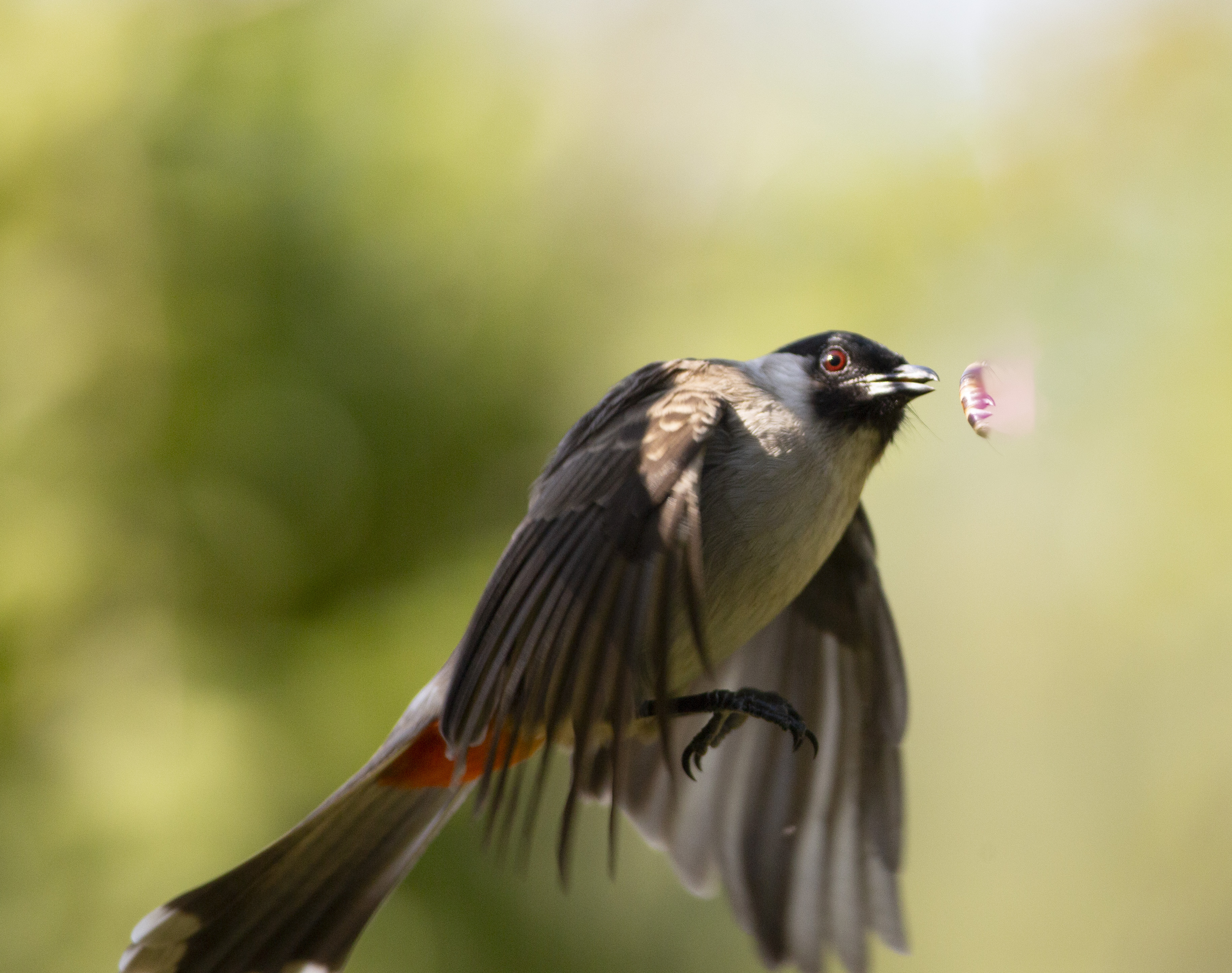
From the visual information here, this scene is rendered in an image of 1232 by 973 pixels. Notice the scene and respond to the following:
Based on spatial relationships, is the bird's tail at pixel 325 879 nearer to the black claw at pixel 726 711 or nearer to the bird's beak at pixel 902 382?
the black claw at pixel 726 711

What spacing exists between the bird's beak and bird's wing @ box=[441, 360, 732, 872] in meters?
0.45

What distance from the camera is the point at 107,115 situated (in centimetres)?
535

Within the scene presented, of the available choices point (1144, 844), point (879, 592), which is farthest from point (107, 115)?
point (1144, 844)

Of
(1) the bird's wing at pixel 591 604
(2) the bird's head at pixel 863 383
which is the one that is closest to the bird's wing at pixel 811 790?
(2) the bird's head at pixel 863 383

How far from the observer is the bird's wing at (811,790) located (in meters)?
2.70

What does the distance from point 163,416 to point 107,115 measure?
1572mm

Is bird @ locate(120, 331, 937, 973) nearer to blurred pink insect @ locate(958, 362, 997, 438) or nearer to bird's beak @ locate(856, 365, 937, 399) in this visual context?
bird's beak @ locate(856, 365, 937, 399)

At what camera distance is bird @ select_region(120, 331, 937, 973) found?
1.80 m

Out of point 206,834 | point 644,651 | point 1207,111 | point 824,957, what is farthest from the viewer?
point 1207,111

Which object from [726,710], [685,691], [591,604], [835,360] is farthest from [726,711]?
[835,360]

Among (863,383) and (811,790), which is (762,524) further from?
(811,790)

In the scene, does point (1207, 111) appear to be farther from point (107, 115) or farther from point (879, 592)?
point (107, 115)

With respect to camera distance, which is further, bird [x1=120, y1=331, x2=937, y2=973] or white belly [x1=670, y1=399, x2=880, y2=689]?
white belly [x1=670, y1=399, x2=880, y2=689]

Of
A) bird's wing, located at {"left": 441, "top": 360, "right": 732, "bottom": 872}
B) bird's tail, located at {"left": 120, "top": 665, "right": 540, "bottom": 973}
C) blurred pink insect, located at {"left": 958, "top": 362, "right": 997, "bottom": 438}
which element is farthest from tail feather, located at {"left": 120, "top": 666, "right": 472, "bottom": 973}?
blurred pink insect, located at {"left": 958, "top": 362, "right": 997, "bottom": 438}
